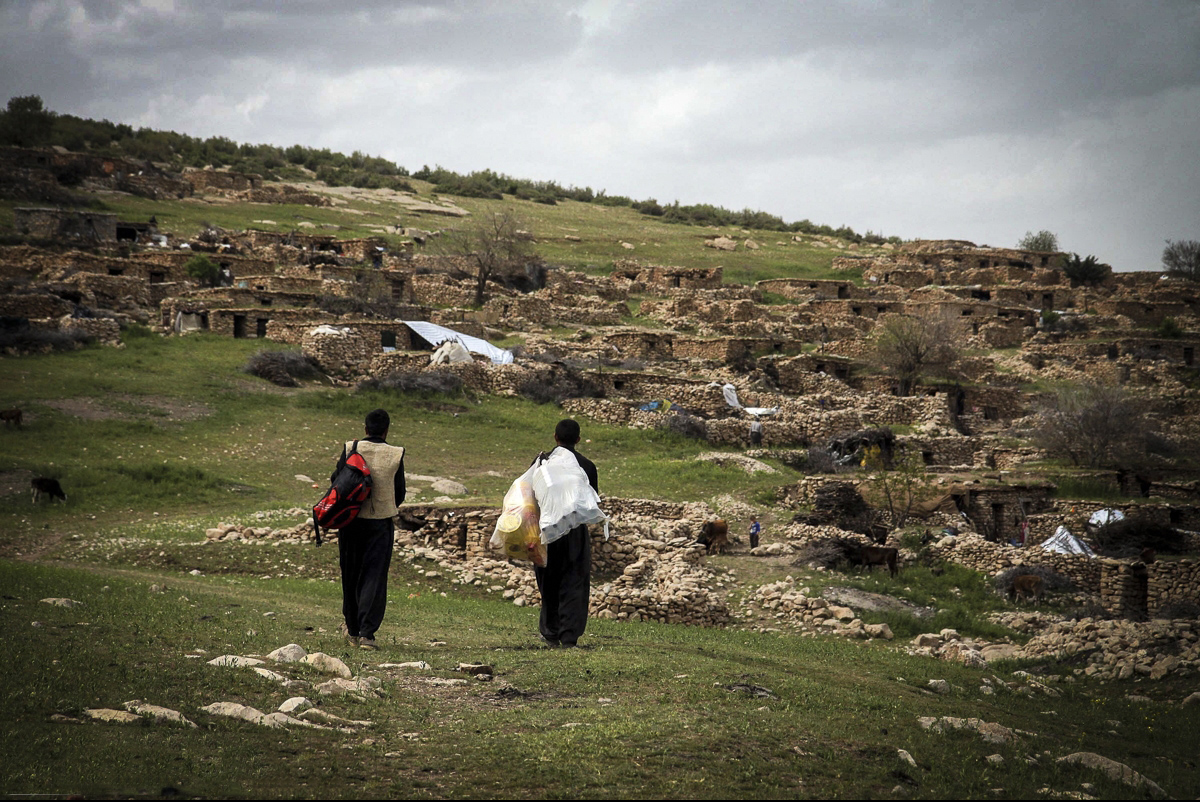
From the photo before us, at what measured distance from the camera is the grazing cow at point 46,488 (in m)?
17.3

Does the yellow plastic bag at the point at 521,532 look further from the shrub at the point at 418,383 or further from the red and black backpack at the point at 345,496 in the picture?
the shrub at the point at 418,383

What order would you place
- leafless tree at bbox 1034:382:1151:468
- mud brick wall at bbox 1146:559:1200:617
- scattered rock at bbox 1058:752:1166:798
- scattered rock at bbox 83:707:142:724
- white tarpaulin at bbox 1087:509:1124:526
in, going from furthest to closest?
leafless tree at bbox 1034:382:1151:468 < white tarpaulin at bbox 1087:509:1124:526 < mud brick wall at bbox 1146:559:1200:617 < scattered rock at bbox 1058:752:1166:798 < scattered rock at bbox 83:707:142:724

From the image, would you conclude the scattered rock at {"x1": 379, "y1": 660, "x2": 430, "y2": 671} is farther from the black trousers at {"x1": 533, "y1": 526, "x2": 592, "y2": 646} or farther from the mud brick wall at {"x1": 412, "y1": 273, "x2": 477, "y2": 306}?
the mud brick wall at {"x1": 412, "y1": 273, "x2": 477, "y2": 306}

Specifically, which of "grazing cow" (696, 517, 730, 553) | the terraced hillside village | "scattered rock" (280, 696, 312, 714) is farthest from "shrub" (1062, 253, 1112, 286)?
"scattered rock" (280, 696, 312, 714)

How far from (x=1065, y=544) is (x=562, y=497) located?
15816 mm

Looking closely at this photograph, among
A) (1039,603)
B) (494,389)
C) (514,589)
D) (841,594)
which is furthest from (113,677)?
(494,389)

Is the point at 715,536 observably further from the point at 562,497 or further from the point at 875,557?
the point at 562,497

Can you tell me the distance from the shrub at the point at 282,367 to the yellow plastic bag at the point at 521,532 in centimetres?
2161

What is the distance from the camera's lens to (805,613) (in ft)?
46.6

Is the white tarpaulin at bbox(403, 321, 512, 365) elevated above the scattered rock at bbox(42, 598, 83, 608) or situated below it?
above

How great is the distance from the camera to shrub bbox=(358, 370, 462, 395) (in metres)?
29.5

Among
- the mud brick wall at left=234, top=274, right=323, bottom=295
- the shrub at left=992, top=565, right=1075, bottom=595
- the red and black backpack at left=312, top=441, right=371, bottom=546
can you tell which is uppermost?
the mud brick wall at left=234, top=274, right=323, bottom=295

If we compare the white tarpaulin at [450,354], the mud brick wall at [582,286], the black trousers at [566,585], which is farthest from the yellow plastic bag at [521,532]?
the mud brick wall at [582,286]

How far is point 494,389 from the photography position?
31.5 meters
